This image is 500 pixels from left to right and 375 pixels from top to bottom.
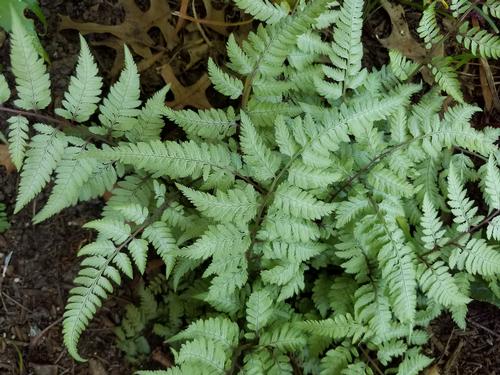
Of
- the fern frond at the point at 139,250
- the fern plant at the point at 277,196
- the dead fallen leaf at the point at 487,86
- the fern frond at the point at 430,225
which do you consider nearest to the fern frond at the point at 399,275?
the fern plant at the point at 277,196

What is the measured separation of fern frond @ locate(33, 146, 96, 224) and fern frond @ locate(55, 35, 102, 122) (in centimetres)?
18

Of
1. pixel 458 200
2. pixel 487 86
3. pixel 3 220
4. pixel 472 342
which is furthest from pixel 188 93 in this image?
pixel 472 342

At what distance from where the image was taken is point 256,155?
2.39 meters

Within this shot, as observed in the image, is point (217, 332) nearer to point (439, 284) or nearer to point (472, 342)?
point (439, 284)

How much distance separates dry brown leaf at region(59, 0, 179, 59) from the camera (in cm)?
325

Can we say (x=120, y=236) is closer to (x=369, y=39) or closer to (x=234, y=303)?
(x=234, y=303)

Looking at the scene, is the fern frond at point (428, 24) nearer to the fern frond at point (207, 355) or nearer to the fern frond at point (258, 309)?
the fern frond at point (258, 309)

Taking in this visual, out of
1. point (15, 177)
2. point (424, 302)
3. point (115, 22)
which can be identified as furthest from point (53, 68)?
point (424, 302)

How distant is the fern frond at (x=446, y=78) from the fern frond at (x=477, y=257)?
0.78 metres

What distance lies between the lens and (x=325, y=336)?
2822 mm

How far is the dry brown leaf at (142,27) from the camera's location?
3.25 m

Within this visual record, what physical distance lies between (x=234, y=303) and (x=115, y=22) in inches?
→ 73.9

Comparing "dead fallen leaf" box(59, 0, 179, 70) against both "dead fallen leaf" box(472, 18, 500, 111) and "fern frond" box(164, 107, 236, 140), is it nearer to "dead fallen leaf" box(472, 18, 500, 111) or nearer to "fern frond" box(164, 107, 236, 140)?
"fern frond" box(164, 107, 236, 140)

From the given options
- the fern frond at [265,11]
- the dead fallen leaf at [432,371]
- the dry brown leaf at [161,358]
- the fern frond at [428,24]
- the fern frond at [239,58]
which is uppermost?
the fern frond at [428,24]
